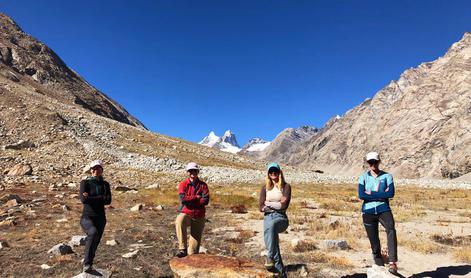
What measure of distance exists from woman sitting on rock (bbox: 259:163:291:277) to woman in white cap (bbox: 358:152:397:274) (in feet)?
A: 7.77

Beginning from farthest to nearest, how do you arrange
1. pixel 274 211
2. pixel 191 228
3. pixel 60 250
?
pixel 60 250 < pixel 191 228 < pixel 274 211

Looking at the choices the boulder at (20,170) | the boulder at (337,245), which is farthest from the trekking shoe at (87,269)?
the boulder at (20,170)

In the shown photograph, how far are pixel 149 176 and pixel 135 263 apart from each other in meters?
34.6

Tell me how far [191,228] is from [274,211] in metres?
2.89

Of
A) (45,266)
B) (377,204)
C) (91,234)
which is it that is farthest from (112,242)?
(377,204)

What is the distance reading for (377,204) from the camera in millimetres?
10188

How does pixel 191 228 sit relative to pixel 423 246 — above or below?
above

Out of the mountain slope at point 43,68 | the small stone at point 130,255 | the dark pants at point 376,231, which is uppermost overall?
the mountain slope at point 43,68

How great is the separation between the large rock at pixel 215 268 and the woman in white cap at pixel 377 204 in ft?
10.9

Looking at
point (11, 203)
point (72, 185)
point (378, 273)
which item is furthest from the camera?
point (72, 185)

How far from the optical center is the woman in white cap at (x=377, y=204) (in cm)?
993

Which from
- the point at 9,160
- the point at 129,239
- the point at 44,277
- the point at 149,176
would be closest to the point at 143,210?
the point at 129,239

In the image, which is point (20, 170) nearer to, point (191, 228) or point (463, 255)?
point (191, 228)

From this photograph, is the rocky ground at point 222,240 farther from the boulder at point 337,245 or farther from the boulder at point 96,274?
the boulder at point 96,274
